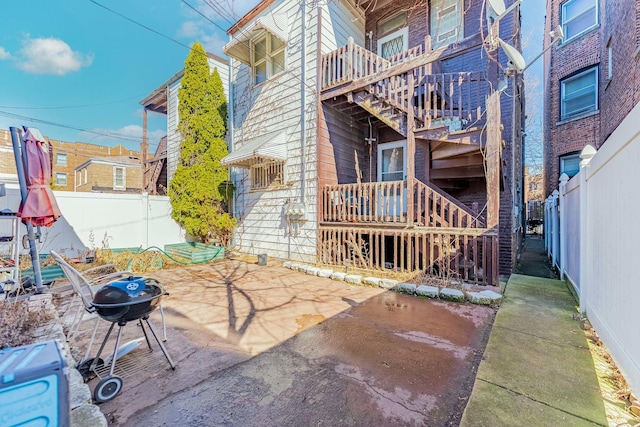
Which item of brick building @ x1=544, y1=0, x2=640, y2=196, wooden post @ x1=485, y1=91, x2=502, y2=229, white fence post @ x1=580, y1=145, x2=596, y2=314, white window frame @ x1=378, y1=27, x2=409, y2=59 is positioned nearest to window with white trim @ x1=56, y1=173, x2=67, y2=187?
white window frame @ x1=378, y1=27, x2=409, y2=59

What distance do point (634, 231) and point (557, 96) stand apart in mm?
11750

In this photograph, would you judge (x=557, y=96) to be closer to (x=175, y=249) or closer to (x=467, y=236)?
(x=467, y=236)

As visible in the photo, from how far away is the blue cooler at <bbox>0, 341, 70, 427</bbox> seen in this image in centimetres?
109

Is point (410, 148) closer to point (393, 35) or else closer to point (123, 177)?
point (393, 35)

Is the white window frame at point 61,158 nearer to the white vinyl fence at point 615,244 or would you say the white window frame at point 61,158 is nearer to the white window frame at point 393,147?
the white window frame at point 393,147

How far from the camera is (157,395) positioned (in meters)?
2.24

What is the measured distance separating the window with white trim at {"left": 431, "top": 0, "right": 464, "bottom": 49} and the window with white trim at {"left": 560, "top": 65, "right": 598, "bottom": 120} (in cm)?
596

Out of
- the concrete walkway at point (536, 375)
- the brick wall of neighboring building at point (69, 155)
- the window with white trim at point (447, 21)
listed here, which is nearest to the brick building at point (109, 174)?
the brick wall of neighboring building at point (69, 155)

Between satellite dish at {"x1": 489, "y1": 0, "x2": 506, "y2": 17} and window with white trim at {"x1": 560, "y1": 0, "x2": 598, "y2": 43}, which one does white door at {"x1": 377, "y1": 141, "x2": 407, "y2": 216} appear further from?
window with white trim at {"x1": 560, "y1": 0, "x2": 598, "y2": 43}

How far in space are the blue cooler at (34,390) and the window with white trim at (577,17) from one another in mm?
14983

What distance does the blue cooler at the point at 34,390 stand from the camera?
1.09m

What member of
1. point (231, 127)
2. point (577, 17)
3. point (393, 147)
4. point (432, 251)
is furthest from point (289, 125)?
point (577, 17)

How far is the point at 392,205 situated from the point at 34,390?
19.3ft

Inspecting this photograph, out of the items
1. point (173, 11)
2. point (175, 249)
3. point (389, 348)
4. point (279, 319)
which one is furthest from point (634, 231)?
point (175, 249)
